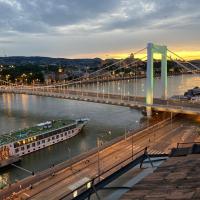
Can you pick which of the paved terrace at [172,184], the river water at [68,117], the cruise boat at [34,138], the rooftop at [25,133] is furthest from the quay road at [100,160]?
the paved terrace at [172,184]

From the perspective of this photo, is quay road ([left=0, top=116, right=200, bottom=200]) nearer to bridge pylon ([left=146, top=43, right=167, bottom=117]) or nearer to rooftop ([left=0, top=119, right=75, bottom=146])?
bridge pylon ([left=146, top=43, right=167, bottom=117])

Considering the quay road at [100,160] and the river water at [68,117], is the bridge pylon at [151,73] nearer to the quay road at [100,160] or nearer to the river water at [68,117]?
the river water at [68,117]

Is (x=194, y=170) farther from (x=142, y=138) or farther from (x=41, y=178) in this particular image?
(x=142, y=138)

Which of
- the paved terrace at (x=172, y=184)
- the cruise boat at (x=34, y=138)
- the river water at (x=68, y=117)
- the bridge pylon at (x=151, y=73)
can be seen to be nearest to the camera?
the paved terrace at (x=172, y=184)

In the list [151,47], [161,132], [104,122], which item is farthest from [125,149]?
[151,47]

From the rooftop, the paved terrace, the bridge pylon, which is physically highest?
the bridge pylon

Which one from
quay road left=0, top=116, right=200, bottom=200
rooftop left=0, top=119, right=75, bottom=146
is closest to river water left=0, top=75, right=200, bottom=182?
rooftop left=0, top=119, right=75, bottom=146
